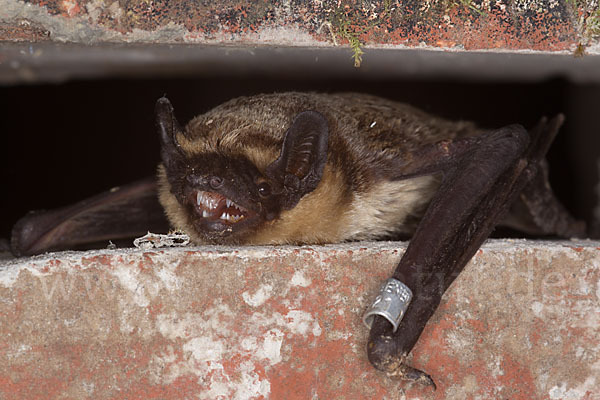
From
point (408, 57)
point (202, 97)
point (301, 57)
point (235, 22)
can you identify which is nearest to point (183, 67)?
point (202, 97)

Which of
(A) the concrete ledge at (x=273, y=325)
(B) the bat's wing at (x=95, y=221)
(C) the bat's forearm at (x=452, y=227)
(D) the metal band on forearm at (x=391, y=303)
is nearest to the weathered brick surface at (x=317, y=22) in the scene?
(C) the bat's forearm at (x=452, y=227)

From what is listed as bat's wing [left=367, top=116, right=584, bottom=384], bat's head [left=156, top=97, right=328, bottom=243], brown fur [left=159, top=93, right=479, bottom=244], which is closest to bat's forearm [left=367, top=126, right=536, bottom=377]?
bat's wing [left=367, top=116, right=584, bottom=384]

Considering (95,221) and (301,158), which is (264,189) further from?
(95,221)

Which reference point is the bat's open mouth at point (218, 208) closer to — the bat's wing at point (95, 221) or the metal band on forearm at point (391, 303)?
the metal band on forearm at point (391, 303)

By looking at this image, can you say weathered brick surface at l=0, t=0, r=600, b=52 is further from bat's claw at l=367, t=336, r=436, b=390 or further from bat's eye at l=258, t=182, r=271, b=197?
bat's claw at l=367, t=336, r=436, b=390

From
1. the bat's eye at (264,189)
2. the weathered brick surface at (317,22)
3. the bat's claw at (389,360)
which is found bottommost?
the bat's claw at (389,360)

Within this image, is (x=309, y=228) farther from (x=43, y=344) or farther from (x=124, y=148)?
(x=124, y=148)
